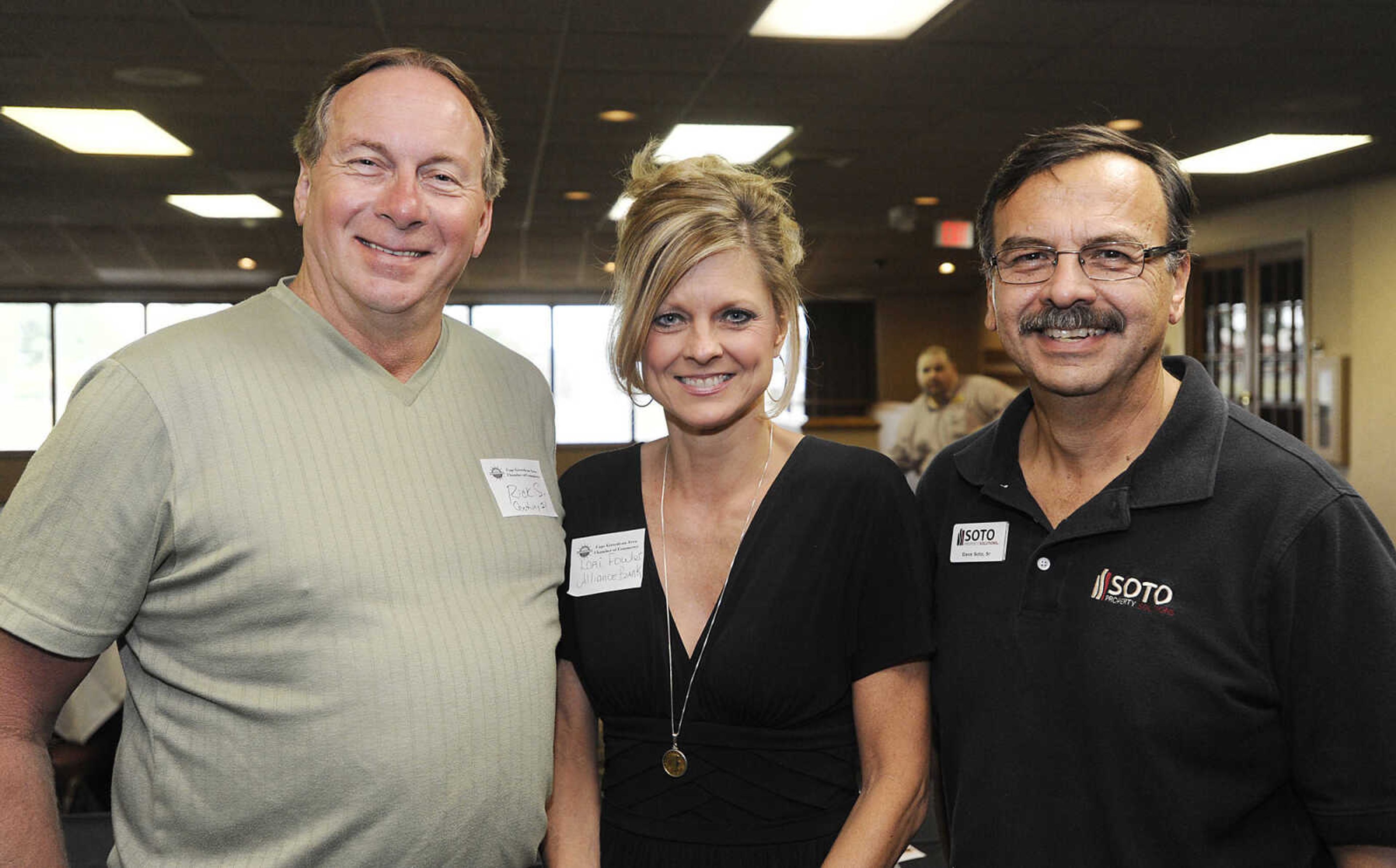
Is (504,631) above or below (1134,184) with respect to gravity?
below

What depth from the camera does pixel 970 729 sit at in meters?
1.51

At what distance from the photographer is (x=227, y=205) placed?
7.72m

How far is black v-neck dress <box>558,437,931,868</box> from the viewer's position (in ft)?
4.89

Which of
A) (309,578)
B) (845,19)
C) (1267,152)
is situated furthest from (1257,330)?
(309,578)

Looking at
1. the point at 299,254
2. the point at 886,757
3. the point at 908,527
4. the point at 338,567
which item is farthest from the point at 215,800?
the point at 299,254

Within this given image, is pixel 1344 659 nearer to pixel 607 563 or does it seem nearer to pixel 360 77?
pixel 607 563

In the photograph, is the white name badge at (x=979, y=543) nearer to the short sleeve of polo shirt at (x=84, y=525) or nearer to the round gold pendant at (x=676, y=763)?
the round gold pendant at (x=676, y=763)

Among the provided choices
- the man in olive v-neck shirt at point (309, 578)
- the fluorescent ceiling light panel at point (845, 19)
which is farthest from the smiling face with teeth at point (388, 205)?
the fluorescent ceiling light panel at point (845, 19)

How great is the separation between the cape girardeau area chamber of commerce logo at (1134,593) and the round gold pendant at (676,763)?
0.61 metres

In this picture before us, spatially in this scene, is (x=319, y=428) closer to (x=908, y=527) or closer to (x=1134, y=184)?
(x=908, y=527)

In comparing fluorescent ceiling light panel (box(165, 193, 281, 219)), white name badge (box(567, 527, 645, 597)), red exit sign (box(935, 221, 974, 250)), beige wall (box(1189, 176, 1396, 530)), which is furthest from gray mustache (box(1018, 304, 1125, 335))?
red exit sign (box(935, 221, 974, 250))

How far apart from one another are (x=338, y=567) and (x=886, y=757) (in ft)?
2.63

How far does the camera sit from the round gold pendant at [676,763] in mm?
1509

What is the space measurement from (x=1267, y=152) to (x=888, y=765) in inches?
267
